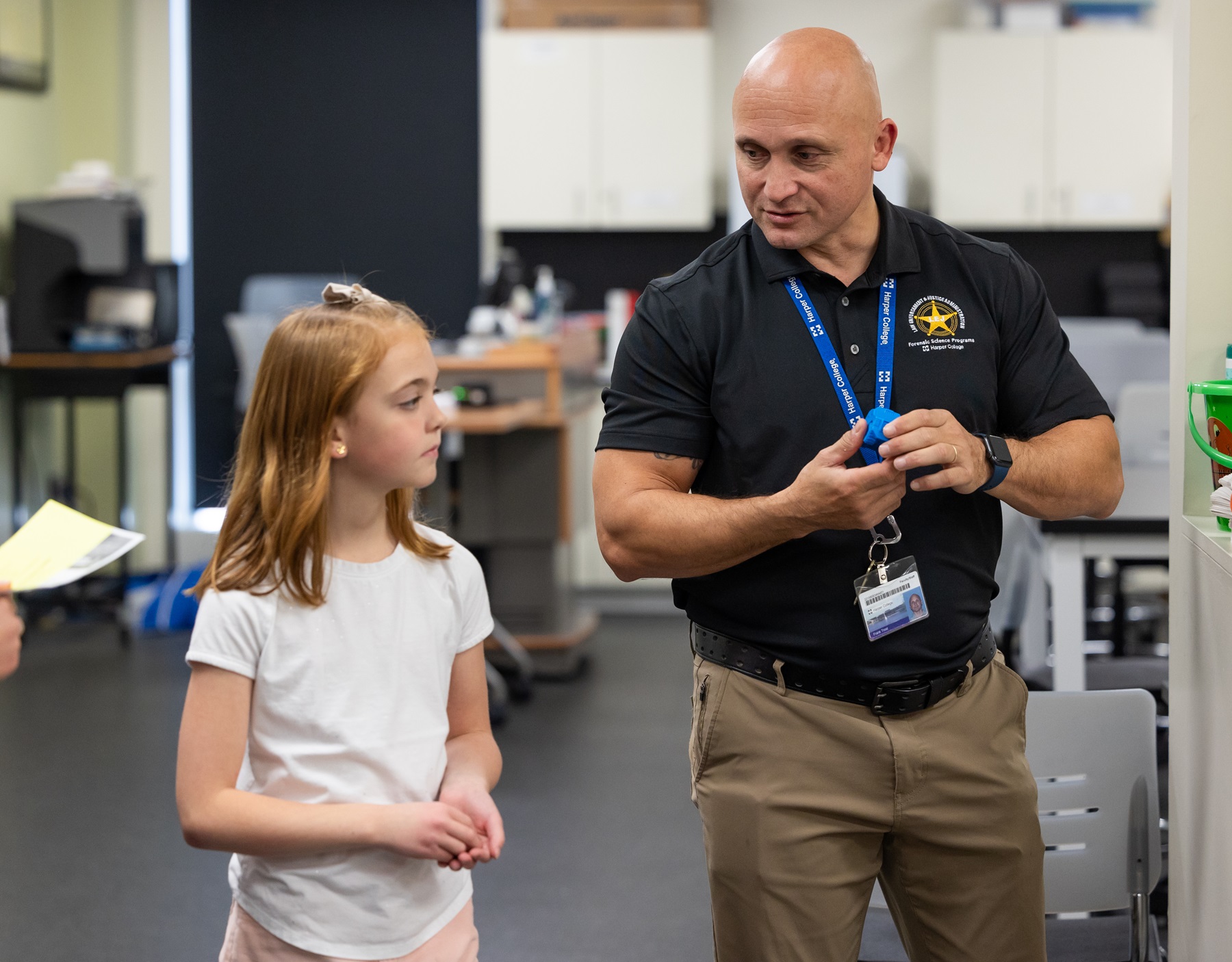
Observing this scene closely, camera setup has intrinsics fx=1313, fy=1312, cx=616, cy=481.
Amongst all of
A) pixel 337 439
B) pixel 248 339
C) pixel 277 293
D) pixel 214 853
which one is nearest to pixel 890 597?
pixel 337 439

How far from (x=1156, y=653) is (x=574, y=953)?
8.81 feet

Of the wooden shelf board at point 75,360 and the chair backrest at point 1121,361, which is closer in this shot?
the chair backrest at point 1121,361

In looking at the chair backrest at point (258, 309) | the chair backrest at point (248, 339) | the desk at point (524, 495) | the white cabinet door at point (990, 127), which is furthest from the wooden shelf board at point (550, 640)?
the white cabinet door at point (990, 127)

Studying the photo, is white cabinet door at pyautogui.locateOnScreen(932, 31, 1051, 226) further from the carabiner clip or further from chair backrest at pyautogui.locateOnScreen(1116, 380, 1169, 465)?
the carabiner clip

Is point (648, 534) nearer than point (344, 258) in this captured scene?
Yes

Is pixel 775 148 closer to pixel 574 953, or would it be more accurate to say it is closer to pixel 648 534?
pixel 648 534

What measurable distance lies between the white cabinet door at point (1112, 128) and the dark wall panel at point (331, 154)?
270 cm

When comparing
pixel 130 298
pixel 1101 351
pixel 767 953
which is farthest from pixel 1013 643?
pixel 130 298

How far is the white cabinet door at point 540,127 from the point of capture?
579cm

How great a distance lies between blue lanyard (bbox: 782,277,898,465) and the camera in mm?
1430

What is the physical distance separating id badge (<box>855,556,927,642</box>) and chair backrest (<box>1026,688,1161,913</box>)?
0.68m

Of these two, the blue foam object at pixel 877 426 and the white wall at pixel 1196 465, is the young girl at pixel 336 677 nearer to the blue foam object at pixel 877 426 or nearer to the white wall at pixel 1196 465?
the blue foam object at pixel 877 426

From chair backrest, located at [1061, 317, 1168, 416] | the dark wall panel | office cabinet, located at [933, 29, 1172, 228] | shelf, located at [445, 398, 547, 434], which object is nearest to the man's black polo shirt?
shelf, located at [445, 398, 547, 434]

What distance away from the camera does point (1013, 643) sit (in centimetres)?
420
